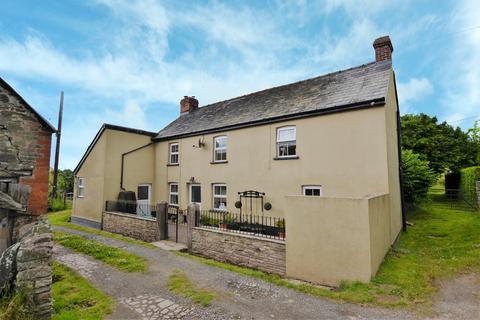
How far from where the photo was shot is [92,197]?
15.5 meters

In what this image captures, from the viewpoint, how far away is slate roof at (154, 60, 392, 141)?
10469 millimetres

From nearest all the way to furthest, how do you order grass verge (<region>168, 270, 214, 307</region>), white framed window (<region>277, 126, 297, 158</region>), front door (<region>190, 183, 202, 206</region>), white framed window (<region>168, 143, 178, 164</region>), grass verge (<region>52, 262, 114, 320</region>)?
grass verge (<region>52, 262, 114, 320</region>), grass verge (<region>168, 270, 214, 307</region>), white framed window (<region>277, 126, 297, 158</region>), front door (<region>190, 183, 202, 206</region>), white framed window (<region>168, 143, 178, 164</region>)

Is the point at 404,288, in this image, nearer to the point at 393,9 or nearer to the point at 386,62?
the point at 386,62

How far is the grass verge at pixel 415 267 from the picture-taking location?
554cm

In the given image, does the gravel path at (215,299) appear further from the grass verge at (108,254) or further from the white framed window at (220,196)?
the white framed window at (220,196)

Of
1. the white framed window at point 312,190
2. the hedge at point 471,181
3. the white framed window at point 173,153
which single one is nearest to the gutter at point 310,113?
the white framed window at point 173,153

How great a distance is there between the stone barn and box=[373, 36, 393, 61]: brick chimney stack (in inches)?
565

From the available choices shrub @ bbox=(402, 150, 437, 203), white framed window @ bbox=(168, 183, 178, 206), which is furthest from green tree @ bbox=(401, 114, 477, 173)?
white framed window @ bbox=(168, 183, 178, 206)

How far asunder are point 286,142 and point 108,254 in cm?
875

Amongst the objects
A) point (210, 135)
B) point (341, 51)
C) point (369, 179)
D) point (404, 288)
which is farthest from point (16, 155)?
point (341, 51)

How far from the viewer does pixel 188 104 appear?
69.5 ft

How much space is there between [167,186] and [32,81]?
31.9 ft

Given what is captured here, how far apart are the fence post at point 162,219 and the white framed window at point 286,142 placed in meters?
5.86

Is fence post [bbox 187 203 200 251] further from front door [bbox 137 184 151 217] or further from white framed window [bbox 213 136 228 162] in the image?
front door [bbox 137 184 151 217]
